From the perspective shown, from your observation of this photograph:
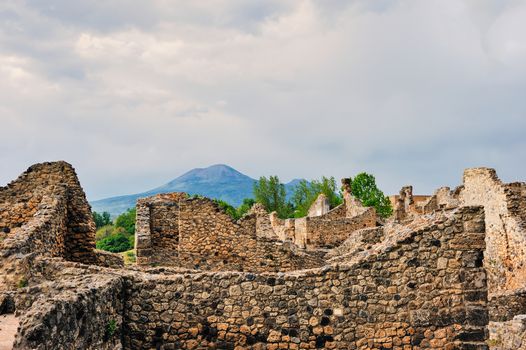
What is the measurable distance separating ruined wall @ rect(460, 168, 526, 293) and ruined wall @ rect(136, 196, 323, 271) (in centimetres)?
890

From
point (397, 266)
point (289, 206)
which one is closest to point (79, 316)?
point (397, 266)

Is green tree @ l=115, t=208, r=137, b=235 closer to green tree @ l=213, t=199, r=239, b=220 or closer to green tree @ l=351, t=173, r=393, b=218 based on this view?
green tree @ l=213, t=199, r=239, b=220

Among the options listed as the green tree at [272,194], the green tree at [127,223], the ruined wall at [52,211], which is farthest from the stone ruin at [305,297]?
the green tree at [272,194]

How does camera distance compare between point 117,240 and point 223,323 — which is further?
point 117,240

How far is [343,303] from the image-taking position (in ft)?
28.4

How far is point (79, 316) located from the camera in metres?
6.32

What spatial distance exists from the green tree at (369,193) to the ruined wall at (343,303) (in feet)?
181

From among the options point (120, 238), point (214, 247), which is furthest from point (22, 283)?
point (120, 238)

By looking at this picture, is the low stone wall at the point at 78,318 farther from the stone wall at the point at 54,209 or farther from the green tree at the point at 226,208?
the green tree at the point at 226,208

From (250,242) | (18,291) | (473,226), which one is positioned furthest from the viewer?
(250,242)

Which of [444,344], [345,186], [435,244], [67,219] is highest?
[345,186]

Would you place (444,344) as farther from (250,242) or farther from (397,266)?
(250,242)

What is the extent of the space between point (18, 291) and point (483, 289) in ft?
23.4

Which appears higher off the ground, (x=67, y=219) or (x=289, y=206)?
(x=289, y=206)
